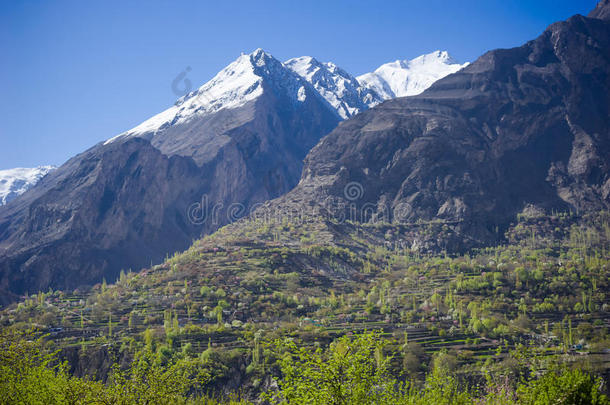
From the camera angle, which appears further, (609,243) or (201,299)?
(609,243)

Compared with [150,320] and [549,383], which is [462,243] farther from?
[549,383]

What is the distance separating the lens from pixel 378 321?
101 meters

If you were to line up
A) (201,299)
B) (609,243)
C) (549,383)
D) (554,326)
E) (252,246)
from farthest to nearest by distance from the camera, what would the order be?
(609,243) → (252,246) → (201,299) → (554,326) → (549,383)

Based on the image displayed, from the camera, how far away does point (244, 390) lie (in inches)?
2938

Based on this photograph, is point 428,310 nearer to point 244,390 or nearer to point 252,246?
point 244,390

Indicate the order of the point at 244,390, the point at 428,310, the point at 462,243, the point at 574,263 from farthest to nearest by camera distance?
the point at 462,243, the point at 574,263, the point at 428,310, the point at 244,390

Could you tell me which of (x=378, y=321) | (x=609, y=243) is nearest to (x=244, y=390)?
(x=378, y=321)

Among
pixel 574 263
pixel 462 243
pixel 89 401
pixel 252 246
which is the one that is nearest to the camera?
pixel 89 401

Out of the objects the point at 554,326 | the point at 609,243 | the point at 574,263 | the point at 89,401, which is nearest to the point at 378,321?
the point at 554,326

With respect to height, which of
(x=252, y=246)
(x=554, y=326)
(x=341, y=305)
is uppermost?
(x=252, y=246)

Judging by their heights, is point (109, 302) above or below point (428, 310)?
above

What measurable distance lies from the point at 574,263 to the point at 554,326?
45.4 m

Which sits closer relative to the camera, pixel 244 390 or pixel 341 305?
pixel 244 390

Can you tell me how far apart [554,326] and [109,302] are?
102 metres
